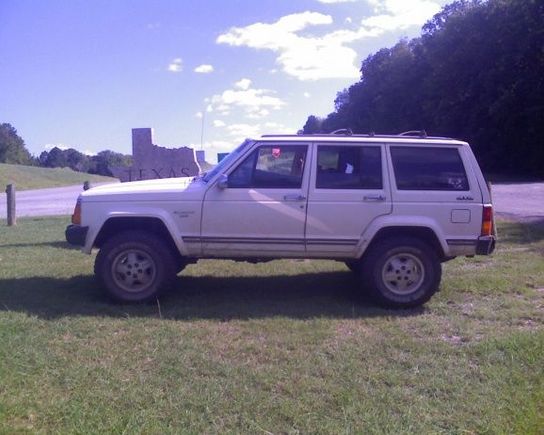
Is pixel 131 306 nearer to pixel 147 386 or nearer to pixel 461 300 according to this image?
pixel 147 386

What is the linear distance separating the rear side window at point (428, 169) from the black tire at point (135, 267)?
269 cm

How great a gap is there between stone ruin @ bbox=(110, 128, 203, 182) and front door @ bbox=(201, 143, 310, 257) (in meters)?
5.43

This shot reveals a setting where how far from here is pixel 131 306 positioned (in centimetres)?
712

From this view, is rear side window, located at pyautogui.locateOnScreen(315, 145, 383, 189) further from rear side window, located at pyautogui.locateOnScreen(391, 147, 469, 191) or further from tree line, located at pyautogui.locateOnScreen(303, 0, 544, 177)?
tree line, located at pyautogui.locateOnScreen(303, 0, 544, 177)

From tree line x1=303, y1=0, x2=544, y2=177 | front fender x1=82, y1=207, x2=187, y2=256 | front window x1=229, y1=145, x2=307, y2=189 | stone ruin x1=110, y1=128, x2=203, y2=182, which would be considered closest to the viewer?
front fender x1=82, y1=207, x2=187, y2=256

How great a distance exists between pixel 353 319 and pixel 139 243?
7.88 feet

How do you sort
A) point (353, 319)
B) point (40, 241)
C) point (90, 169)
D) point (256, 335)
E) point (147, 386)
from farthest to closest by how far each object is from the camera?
point (90, 169)
point (40, 241)
point (353, 319)
point (256, 335)
point (147, 386)

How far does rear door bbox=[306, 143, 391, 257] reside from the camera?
7238mm

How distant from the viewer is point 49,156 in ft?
384

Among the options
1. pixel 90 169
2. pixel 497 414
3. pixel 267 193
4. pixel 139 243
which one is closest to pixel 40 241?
pixel 139 243

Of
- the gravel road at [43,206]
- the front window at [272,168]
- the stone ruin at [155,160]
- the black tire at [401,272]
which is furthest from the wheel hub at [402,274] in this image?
the gravel road at [43,206]

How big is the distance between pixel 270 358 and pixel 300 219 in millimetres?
2121

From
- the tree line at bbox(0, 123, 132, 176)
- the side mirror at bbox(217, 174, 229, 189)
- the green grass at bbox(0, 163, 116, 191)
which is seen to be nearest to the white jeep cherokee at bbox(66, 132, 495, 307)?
the side mirror at bbox(217, 174, 229, 189)

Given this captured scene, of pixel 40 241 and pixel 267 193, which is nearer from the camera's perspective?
pixel 267 193
